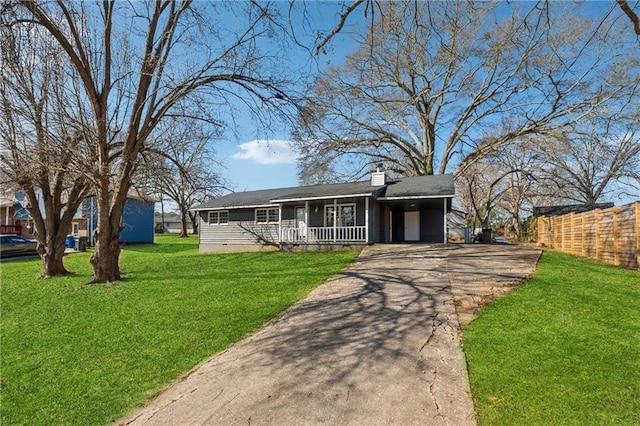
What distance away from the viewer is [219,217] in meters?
21.6

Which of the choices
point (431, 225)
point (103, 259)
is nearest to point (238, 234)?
point (431, 225)

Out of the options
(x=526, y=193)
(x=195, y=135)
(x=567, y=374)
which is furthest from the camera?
(x=526, y=193)

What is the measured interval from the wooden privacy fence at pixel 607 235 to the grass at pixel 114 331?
8.10 m

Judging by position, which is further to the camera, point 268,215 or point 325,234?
point 268,215

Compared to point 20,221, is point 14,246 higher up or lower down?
lower down

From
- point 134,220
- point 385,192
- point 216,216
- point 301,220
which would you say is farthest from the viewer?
point 134,220

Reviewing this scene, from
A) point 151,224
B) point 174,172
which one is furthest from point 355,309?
point 151,224

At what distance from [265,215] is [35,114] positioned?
1137cm

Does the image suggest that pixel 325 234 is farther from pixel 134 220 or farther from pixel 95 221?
pixel 95 221

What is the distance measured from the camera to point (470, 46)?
19.5 meters

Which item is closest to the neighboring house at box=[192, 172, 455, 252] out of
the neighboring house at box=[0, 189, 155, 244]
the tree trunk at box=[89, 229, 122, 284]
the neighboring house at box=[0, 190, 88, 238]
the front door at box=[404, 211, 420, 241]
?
the front door at box=[404, 211, 420, 241]

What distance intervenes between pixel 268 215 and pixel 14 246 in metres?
14.3

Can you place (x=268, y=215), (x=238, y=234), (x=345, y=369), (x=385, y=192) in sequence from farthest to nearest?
(x=238, y=234), (x=268, y=215), (x=385, y=192), (x=345, y=369)

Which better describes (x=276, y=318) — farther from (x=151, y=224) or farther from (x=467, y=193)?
(x=467, y=193)
